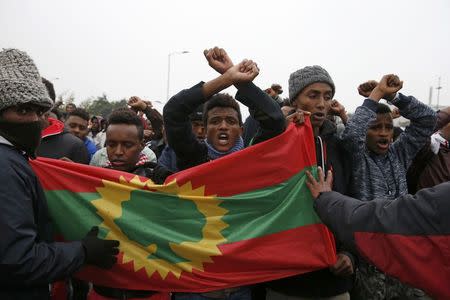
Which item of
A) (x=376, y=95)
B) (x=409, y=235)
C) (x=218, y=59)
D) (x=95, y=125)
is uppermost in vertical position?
(x=218, y=59)

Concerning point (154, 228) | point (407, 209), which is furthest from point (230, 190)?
point (407, 209)

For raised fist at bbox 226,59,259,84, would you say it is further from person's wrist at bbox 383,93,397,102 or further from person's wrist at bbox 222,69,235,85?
person's wrist at bbox 383,93,397,102

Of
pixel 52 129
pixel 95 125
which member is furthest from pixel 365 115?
pixel 95 125

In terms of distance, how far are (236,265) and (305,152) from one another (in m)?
0.90

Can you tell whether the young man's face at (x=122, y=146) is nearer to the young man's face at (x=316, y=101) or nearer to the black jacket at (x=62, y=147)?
the black jacket at (x=62, y=147)

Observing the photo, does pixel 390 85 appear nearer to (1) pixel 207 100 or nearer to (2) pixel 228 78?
(2) pixel 228 78

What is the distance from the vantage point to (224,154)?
3.09 metres

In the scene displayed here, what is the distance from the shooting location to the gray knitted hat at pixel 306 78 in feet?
10.4

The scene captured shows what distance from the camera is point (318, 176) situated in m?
2.75

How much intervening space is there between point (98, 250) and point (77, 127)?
428cm

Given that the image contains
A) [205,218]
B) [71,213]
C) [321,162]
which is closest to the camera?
[71,213]

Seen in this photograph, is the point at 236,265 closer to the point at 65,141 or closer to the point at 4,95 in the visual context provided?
the point at 4,95

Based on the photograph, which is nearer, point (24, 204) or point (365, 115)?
point (24, 204)

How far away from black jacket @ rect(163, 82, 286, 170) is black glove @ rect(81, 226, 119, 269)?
787 millimetres
